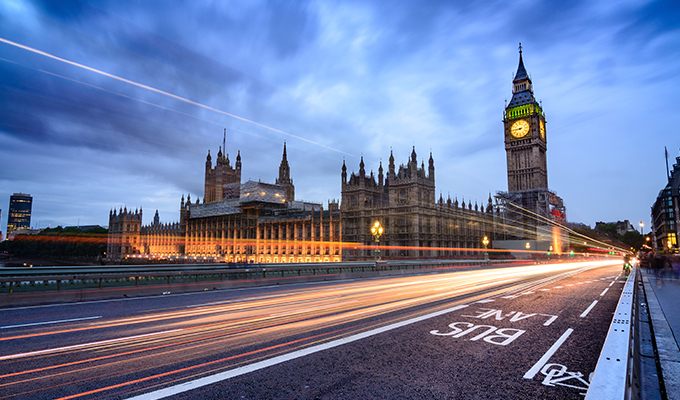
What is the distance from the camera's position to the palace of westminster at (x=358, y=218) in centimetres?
7306

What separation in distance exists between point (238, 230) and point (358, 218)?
4089 centimetres

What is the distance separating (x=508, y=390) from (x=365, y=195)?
251 feet

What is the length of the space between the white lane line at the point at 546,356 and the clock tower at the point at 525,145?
11583 centimetres

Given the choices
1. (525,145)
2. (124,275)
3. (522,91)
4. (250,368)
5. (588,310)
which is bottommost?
(588,310)

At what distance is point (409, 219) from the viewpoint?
233 feet

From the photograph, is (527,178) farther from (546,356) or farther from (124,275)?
(546,356)

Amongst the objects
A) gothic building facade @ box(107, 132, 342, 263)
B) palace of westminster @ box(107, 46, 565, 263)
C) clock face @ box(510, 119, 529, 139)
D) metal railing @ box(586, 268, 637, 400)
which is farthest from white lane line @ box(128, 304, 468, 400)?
clock face @ box(510, 119, 529, 139)

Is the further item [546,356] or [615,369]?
[546,356]

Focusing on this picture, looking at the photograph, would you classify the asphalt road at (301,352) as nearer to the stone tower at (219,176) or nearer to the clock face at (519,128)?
the clock face at (519,128)

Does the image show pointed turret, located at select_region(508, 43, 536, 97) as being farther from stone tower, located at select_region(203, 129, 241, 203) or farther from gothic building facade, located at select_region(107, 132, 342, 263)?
stone tower, located at select_region(203, 129, 241, 203)

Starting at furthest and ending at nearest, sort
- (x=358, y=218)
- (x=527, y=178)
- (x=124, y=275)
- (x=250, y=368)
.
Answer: (x=527, y=178), (x=358, y=218), (x=124, y=275), (x=250, y=368)

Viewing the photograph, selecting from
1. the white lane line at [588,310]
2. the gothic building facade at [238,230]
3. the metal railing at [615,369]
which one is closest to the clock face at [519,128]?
the gothic building facade at [238,230]

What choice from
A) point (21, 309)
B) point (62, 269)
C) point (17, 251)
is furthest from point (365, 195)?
point (17, 251)

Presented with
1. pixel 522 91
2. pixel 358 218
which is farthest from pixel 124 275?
pixel 522 91
